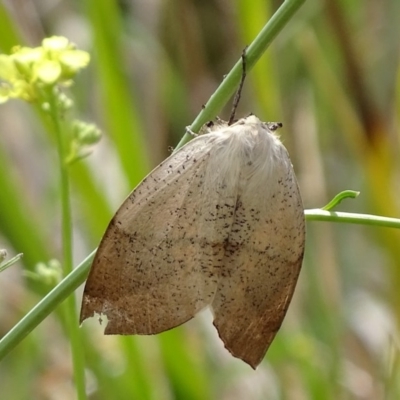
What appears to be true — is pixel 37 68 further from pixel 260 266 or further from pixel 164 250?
pixel 260 266

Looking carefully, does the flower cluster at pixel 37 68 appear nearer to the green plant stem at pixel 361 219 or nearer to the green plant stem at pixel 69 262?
the green plant stem at pixel 69 262

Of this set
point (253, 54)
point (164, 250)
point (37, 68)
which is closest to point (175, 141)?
point (37, 68)

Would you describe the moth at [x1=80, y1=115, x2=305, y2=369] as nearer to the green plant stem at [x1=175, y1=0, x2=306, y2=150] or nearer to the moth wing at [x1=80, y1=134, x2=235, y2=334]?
the moth wing at [x1=80, y1=134, x2=235, y2=334]

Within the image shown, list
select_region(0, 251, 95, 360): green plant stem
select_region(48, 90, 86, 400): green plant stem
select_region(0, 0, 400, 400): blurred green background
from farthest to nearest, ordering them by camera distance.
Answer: select_region(0, 0, 400, 400): blurred green background < select_region(48, 90, 86, 400): green plant stem < select_region(0, 251, 95, 360): green plant stem

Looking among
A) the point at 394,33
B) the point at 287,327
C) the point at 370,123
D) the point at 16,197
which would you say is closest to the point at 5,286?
the point at 16,197

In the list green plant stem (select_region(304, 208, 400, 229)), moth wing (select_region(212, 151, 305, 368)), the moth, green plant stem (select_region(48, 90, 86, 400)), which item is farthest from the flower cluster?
green plant stem (select_region(304, 208, 400, 229))

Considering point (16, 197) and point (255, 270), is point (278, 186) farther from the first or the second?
point (16, 197)
